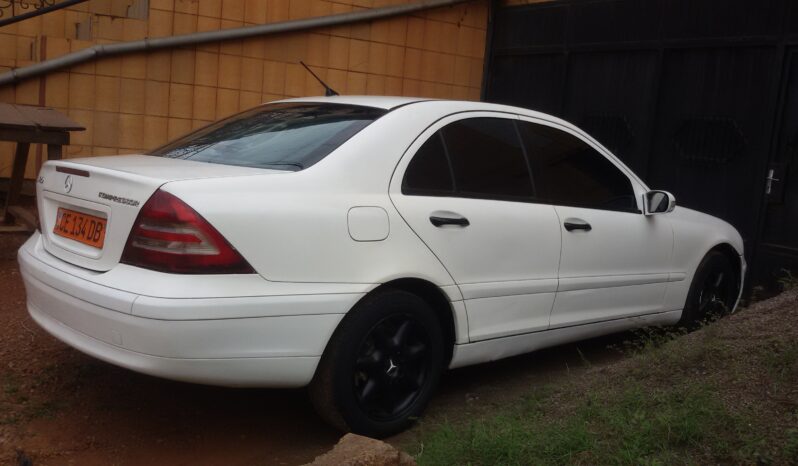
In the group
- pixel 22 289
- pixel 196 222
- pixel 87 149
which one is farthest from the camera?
pixel 87 149

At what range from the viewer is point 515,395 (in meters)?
4.41

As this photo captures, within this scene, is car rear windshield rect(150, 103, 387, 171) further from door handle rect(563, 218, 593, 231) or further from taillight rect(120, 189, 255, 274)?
door handle rect(563, 218, 593, 231)

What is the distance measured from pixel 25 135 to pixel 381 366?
12.1 ft

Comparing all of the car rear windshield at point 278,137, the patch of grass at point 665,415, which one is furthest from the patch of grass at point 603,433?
the car rear windshield at point 278,137

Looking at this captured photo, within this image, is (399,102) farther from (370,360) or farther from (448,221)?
(370,360)

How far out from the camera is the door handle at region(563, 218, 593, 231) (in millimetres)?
4551

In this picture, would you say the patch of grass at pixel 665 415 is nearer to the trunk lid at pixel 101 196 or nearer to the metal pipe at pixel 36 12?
the trunk lid at pixel 101 196

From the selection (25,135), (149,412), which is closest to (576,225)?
(149,412)

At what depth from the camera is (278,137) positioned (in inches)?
159

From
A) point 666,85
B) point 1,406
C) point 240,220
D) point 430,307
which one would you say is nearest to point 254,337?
point 240,220

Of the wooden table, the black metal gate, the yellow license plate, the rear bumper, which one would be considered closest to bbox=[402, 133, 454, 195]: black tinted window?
the rear bumper

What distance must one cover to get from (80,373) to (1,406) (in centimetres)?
47

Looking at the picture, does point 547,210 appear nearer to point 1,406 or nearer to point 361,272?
point 361,272

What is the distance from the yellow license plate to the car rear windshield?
0.59 m
